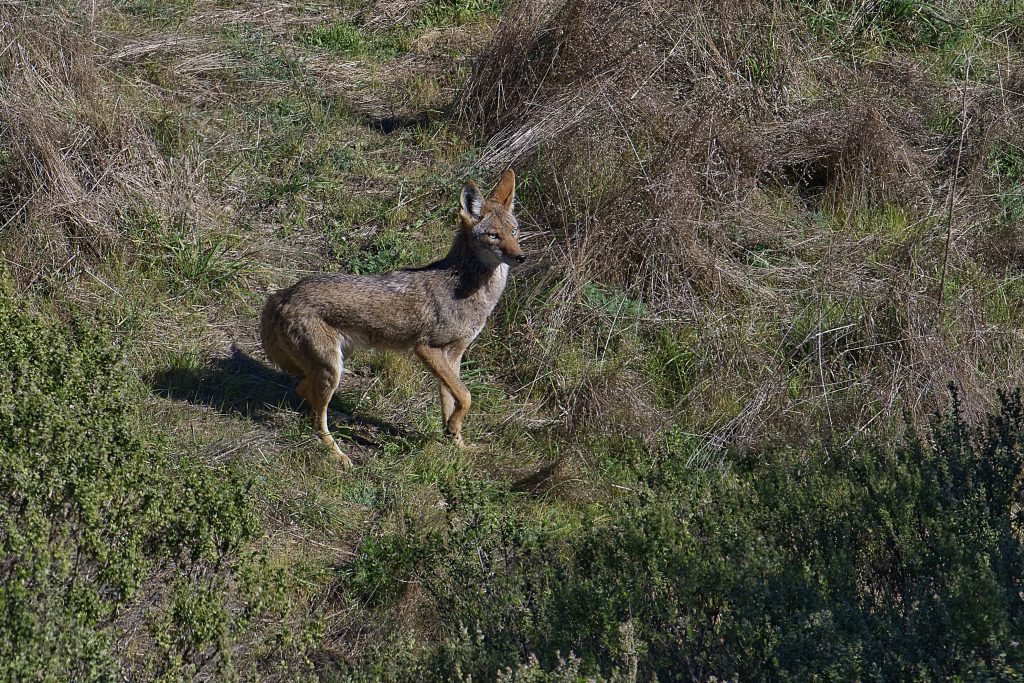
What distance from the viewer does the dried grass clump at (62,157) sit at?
8625 millimetres

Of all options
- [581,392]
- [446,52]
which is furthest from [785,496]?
[446,52]

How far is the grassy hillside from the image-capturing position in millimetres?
5012

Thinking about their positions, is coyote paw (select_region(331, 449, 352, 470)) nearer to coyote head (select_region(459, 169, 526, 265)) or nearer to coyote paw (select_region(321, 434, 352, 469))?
coyote paw (select_region(321, 434, 352, 469))

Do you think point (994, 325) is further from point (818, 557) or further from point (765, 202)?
point (818, 557)

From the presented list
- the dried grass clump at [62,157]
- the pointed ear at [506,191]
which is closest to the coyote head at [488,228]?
the pointed ear at [506,191]

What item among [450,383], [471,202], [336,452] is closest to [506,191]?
[471,202]

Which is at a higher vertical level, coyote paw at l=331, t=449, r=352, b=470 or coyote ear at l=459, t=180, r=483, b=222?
coyote ear at l=459, t=180, r=483, b=222

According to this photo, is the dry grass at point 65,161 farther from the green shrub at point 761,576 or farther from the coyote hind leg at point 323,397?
the green shrub at point 761,576

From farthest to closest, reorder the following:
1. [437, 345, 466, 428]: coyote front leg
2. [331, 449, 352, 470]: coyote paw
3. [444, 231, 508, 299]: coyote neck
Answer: [444, 231, 508, 299]: coyote neck → [437, 345, 466, 428]: coyote front leg → [331, 449, 352, 470]: coyote paw

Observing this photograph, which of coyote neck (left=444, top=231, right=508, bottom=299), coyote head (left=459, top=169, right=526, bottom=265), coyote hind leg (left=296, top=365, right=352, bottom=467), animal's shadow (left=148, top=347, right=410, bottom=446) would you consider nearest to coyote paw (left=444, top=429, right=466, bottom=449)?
animal's shadow (left=148, top=347, right=410, bottom=446)

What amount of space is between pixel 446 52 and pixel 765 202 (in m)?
4.05

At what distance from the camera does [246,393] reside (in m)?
8.05

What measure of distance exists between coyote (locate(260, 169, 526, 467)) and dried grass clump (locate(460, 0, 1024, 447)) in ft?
2.27

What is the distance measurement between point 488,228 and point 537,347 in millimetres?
976
